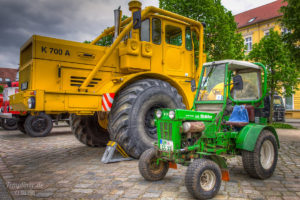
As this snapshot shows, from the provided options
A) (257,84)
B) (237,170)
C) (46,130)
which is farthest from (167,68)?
(46,130)

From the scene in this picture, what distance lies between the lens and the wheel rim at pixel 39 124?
36.5 feet

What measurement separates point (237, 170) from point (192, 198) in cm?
188

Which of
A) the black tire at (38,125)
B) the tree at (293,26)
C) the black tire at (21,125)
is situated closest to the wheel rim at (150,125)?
the tree at (293,26)

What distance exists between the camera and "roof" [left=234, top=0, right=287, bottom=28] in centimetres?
3427

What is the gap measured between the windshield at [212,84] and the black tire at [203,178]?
1.54 meters

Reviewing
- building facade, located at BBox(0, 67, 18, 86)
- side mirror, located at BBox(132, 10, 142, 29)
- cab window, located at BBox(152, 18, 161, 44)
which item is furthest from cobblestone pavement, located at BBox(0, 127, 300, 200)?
building facade, located at BBox(0, 67, 18, 86)

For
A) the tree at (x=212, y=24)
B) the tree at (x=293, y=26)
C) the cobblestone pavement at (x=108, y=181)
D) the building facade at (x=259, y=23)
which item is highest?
the building facade at (x=259, y=23)

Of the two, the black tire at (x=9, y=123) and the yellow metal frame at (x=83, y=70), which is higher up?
the yellow metal frame at (x=83, y=70)

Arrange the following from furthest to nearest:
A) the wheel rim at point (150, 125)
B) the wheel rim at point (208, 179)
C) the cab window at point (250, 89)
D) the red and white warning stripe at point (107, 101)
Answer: the wheel rim at point (150, 125) → the red and white warning stripe at point (107, 101) → the cab window at point (250, 89) → the wheel rim at point (208, 179)

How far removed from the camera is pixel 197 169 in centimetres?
366

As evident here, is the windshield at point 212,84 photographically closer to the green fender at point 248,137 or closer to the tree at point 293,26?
the green fender at point 248,137

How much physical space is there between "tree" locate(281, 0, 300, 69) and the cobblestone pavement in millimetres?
4817

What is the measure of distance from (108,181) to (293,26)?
8492mm

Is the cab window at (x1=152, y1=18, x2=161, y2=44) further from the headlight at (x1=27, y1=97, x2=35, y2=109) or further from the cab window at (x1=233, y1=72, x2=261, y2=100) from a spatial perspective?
the headlight at (x1=27, y1=97, x2=35, y2=109)
